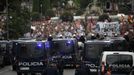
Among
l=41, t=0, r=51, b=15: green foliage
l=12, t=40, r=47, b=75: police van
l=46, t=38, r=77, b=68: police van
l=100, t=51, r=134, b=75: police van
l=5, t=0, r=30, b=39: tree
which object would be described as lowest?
l=41, t=0, r=51, b=15: green foliage

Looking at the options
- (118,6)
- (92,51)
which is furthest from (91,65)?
(118,6)

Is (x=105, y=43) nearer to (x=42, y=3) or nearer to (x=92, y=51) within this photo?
(x=92, y=51)

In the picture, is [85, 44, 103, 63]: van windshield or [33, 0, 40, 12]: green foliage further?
[33, 0, 40, 12]: green foliage

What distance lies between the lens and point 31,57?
27.9 meters

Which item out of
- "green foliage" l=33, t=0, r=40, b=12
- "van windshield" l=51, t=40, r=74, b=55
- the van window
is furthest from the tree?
"green foliage" l=33, t=0, r=40, b=12

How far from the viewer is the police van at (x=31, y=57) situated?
27688mm

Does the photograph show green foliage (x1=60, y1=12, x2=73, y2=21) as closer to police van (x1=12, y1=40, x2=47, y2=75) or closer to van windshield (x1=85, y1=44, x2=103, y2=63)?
van windshield (x1=85, y1=44, x2=103, y2=63)

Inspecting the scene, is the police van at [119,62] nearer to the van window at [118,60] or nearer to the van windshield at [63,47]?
the van window at [118,60]

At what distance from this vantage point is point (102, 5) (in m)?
144

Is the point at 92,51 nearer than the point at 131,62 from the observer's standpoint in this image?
No

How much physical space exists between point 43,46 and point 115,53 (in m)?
9.18

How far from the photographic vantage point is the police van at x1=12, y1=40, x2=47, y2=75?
90.8ft

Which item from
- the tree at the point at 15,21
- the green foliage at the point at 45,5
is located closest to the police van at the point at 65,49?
the tree at the point at 15,21

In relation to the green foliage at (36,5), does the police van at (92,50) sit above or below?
above
